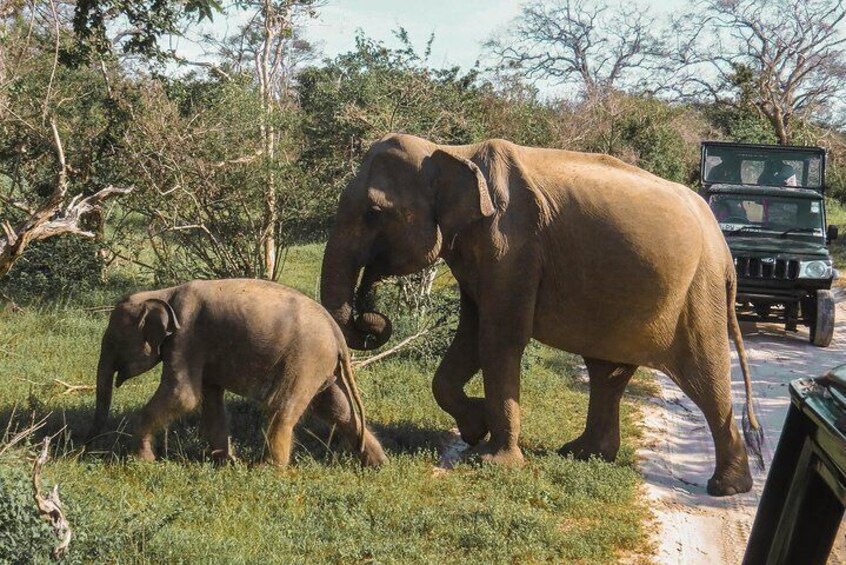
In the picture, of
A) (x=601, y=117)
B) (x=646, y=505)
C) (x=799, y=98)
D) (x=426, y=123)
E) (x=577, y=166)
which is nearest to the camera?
(x=646, y=505)

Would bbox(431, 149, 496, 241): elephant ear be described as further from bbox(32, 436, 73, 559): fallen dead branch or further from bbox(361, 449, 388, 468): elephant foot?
bbox(32, 436, 73, 559): fallen dead branch

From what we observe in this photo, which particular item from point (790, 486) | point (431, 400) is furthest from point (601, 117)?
point (790, 486)

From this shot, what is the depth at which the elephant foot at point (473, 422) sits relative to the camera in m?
7.59

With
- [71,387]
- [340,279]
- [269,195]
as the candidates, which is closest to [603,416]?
[340,279]

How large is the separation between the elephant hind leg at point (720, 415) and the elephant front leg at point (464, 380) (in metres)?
1.53

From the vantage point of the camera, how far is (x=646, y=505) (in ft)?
21.9

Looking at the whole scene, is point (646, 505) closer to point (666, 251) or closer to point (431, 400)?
point (666, 251)

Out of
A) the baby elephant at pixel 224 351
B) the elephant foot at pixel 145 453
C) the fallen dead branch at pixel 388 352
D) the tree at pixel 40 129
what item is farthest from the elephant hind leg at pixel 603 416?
the tree at pixel 40 129

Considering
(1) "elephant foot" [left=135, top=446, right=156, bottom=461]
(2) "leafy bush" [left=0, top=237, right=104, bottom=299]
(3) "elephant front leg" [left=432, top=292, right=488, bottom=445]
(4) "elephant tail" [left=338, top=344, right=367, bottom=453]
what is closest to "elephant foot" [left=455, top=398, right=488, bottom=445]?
(3) "elephant front leg" [left=432, top=292, right=488, bottom=445]

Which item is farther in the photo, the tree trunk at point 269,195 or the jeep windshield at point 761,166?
the jeep windshield at point 761,166

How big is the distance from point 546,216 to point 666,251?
2.83 feet

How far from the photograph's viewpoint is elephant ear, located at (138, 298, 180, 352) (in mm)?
6559

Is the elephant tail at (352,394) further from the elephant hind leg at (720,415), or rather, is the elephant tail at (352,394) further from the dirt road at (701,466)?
the elephant hind leg at (720,415)

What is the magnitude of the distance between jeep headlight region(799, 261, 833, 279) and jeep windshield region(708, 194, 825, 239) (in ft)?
2.94
